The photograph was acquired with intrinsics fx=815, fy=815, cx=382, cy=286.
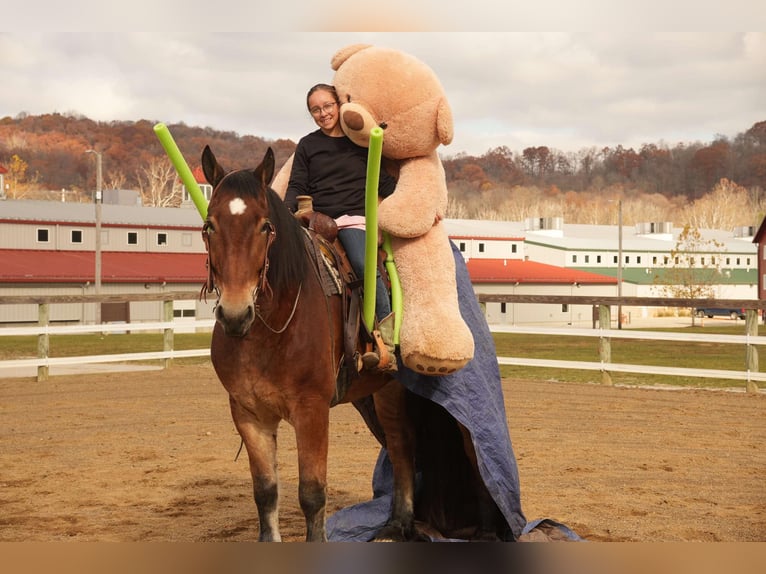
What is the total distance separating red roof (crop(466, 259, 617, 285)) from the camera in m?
44.5

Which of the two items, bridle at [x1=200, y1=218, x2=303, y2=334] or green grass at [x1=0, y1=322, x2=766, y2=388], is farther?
green grass at [x1=0, y1=322, x2=766, y2=388]

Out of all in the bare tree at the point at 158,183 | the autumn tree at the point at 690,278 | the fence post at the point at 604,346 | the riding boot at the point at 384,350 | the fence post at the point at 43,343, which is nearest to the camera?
the riding boot at the point at 384,350

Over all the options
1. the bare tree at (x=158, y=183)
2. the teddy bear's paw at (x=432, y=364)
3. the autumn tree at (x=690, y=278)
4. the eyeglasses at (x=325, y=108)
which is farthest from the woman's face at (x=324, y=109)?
the bare tree at (x=158, y=183)

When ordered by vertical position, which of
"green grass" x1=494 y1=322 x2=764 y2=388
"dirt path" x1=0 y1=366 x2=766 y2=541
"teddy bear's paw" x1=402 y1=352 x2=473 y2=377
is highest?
"teddy bear's paw" x1=402 y1=352 x2=473 y2=377

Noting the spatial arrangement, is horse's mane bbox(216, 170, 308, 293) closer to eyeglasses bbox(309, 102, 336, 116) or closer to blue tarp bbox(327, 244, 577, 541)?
eyeglasses bbox(309, 102, 336, 116)

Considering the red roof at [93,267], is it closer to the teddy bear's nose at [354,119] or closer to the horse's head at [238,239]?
the teddy bear's nose at [354,119]

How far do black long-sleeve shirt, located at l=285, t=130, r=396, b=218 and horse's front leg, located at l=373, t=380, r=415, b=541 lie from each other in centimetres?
115

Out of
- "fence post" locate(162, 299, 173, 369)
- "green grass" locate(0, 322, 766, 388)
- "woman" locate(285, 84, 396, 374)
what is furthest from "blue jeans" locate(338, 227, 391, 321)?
"fence post" locate(162, 299, 173, 369)

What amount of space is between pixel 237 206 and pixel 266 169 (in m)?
0.26

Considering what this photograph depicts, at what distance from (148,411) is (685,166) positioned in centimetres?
7825

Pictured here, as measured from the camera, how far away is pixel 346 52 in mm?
4316

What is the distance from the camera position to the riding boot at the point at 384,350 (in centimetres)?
402

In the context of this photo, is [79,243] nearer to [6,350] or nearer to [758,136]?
[6,350]

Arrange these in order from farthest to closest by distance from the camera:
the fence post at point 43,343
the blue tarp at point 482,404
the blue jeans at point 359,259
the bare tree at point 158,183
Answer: the bare tree at point 158,183 < the fence post at point 43,343 < the blue tarp at point 482,404 < the blue jeans at point 359,259
